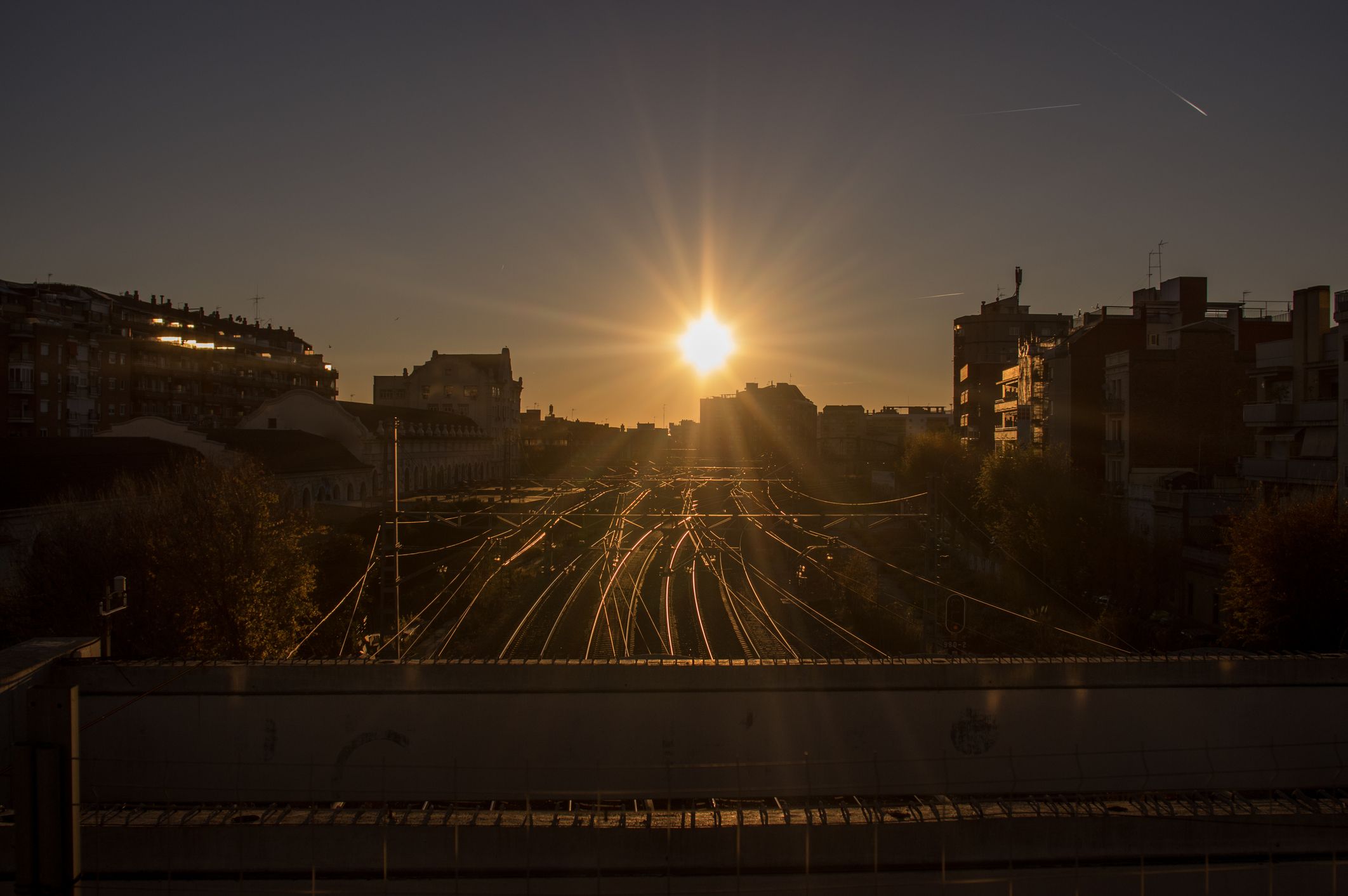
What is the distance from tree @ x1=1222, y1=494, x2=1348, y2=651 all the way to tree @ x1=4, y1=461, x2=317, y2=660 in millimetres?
15217

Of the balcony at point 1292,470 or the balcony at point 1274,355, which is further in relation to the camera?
the balcony at point 1274,355

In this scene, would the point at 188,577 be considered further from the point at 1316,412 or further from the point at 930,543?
the point at 1316,412

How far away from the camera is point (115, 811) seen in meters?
6.21

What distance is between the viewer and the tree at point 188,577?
1231 cm

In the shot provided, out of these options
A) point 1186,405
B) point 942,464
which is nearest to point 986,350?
point 942,464

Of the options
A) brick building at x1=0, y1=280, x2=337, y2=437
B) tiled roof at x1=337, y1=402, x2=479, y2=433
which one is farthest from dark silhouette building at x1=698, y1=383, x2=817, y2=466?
brick building at x1=0, y1=280, x2=337, y2=437

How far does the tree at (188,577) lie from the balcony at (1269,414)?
2105cm

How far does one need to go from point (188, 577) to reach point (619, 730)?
28.0 ft

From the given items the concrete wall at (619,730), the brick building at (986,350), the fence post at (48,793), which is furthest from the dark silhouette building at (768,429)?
the fence post at (48,793)

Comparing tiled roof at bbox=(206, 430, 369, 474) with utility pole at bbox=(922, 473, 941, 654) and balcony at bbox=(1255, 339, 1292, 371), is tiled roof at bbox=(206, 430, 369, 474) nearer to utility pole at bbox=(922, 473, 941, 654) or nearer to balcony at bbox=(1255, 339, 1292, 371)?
utility pole at bbox=(922, 473, 941, 654)

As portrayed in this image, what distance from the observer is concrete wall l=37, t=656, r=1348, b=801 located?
726 cm

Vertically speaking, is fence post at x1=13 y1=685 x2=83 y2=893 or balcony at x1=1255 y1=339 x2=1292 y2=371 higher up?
balcony at x1=1255 y1=339 x2=1292 y2=371

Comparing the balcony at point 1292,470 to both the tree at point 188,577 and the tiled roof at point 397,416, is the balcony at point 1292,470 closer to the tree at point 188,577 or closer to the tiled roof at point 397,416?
the tree at point 188,577

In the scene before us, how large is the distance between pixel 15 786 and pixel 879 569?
28458 millimetres
